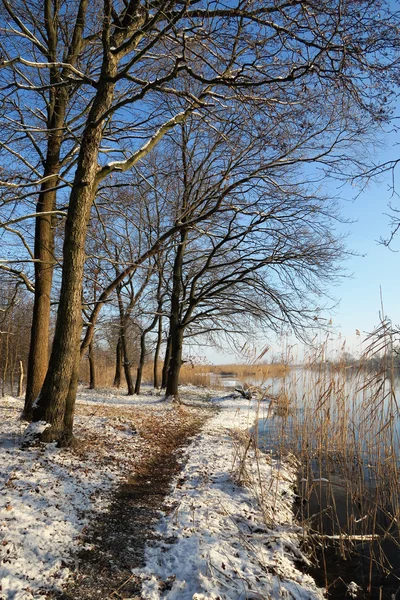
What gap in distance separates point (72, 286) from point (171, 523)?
2964 mm

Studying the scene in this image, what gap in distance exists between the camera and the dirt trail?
8.64 ft

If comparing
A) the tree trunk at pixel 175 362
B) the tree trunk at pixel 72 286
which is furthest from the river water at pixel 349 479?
the tree trunk at pixel 175 362

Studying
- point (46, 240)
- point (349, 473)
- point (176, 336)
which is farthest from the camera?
point (176, 336)

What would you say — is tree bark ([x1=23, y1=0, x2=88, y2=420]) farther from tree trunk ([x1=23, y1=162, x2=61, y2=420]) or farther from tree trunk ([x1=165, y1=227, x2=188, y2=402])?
tree trunk ([x1=165, y1=227, x2=188, y2=402])

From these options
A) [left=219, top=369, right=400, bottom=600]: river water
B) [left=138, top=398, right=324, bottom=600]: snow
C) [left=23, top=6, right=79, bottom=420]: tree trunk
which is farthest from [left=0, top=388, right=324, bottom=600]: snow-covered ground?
[left=23, top=6, right=79, bottom=420]: tree trunk

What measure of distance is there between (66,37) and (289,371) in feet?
21.8

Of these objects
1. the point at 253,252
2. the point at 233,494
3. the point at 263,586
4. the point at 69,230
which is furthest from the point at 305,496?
the point at 253,252

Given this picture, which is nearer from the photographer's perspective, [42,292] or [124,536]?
[124,536]

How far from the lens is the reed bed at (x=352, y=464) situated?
377 centimetres

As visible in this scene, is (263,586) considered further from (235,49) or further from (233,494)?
(235,49)

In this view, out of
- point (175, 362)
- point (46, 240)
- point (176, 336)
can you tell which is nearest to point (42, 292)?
point (46, 240)

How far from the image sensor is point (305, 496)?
16.0 feet

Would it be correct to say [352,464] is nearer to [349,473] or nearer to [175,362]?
[349,473]

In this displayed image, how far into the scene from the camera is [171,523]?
361 cm
